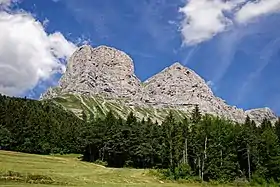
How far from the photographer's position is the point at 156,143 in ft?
486

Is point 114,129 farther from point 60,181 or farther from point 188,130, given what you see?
point 60,181

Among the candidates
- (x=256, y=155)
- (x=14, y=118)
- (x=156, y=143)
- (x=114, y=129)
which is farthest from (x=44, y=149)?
(x=256, y=155)

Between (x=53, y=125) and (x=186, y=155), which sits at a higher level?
(x=53, y=125)

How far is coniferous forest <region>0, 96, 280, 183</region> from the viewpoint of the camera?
121375mm

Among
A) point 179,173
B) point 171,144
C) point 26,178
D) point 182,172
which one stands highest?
point 171,144

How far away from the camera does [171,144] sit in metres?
136

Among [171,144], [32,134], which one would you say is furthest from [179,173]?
[32,134]

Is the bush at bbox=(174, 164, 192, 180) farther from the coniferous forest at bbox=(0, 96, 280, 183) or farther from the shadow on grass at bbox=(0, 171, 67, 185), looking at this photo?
the shadow on grass at bbox=(0, 171, 67, 185)

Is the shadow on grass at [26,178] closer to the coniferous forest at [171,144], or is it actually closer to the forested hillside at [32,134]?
the coniferous forest at [171,144]

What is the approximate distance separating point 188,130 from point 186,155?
477 inches

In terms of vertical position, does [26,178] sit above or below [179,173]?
below

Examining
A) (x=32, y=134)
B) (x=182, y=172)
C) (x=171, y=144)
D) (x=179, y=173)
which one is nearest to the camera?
(x=179, y=173)

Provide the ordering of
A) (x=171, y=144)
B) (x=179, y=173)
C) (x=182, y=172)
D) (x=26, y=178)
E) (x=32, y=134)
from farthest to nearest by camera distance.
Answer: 1. (x=32, y=134)
2. (x=171, y=144)
3. (x=182, y=172)
4. (x=179, y=173)
5. (x=26, y=178)

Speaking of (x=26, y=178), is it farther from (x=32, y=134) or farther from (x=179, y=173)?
(x=32, y=134)
